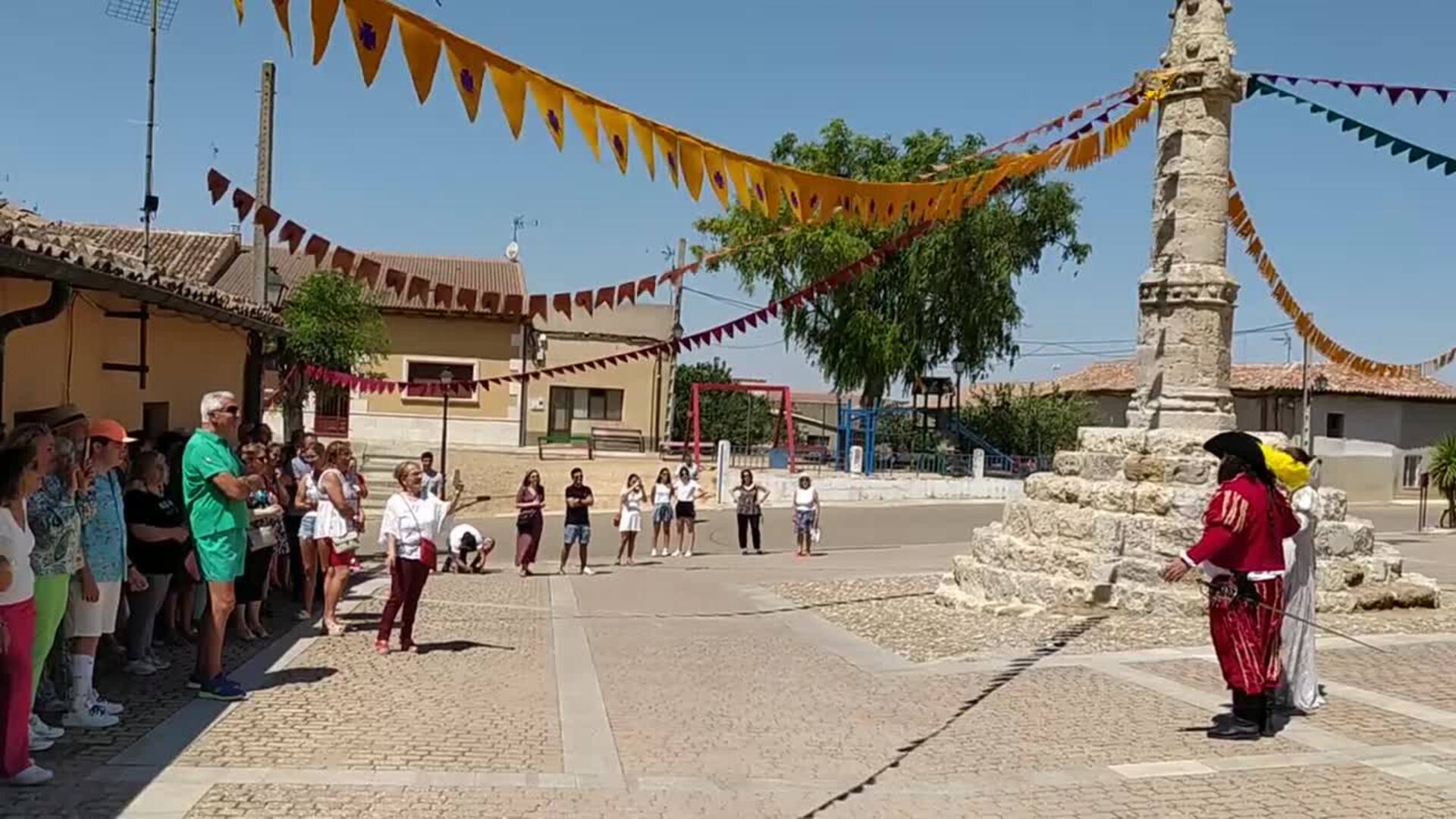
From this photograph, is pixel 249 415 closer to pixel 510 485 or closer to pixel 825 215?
pixel 825 215

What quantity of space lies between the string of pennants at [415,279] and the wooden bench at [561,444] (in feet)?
84.8

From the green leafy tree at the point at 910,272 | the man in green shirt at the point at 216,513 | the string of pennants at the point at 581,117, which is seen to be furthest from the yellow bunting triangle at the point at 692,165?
the green leafy tree at the point at 910,272

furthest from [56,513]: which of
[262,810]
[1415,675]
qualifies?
[1415,675]

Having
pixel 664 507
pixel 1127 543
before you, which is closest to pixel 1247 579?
pixel 1127 543

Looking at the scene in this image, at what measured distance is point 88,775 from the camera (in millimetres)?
5254

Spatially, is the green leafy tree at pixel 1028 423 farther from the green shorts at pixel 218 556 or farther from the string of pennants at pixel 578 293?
the green shorts at pixel 218 556

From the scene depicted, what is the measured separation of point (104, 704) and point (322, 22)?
3.89m

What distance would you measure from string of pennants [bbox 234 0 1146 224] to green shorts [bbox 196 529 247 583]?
3.02 metres

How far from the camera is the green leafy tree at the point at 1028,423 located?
39.4m

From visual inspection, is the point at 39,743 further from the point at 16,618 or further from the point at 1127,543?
the point at 1127,543

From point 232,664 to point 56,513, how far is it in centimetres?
268

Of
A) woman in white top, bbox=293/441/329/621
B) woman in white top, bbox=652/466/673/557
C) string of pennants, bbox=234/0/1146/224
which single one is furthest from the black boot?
woman in white top, bbox=652/466/673/557

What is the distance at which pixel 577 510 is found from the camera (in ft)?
51.2

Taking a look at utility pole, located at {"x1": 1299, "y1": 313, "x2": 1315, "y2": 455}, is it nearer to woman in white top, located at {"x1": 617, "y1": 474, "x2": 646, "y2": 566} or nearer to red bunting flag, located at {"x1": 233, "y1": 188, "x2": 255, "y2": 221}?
woman in white top, located at {"x1": 617, "y1": 474, "x2": 646, "y2": 566}
